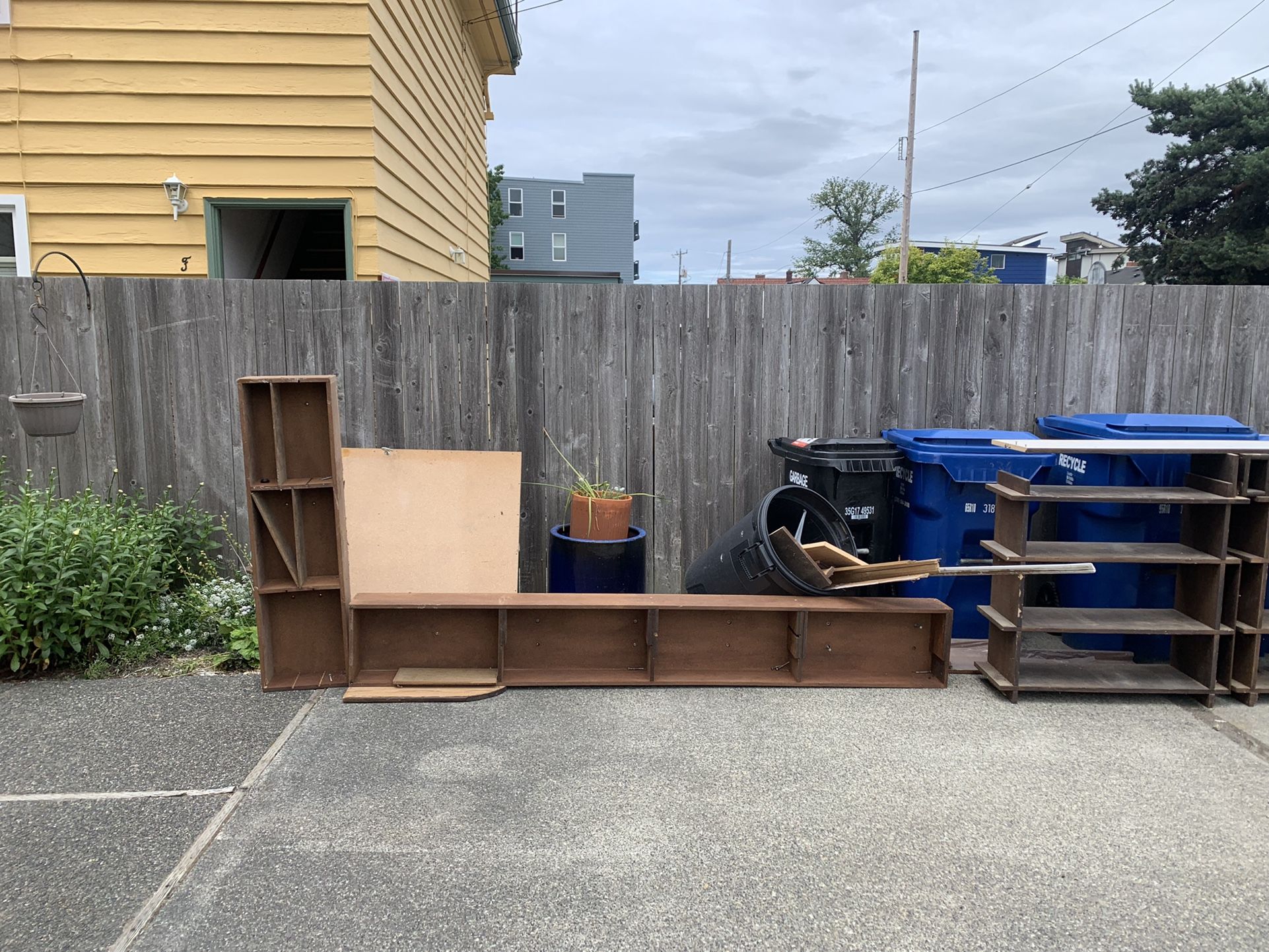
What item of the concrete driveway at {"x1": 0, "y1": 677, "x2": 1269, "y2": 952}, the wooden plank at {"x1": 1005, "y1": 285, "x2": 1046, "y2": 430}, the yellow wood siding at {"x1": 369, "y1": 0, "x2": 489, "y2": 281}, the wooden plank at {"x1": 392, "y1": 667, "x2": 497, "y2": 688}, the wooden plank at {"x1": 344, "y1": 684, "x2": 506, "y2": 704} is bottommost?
the concrete driveway at {"x1": 0, "y1": 677, "x2": 1269, "y2": 952}

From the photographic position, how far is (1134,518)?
486 cm

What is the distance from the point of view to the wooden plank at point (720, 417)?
5.65 metres

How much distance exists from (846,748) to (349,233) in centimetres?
482

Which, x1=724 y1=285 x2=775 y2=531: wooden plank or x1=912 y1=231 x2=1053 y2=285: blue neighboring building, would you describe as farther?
x1=912 y1=231 x2=1053 y2=285: blue neighboring building

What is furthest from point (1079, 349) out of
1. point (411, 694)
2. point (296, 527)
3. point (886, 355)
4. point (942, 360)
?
point (296, 527)

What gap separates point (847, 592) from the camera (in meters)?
4.69

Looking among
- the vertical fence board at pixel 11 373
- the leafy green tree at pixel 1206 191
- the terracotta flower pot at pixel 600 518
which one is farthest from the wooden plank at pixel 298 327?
the leafy green tree at pixel 1206 191

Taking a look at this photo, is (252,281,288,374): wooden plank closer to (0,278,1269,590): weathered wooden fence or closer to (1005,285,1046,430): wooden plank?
(0,278,1269,590): weathered wooden fence

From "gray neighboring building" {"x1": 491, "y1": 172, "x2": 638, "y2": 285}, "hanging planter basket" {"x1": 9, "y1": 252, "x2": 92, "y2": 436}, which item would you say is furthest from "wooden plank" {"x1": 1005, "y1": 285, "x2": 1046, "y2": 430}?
"gray neighboring building" {"x1": 491, "y1": 172, "x2": 638, "y2": 285}

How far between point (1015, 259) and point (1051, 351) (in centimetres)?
5550

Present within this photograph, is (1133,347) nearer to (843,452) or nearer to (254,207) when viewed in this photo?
(843,452)

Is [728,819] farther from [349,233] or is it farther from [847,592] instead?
[349,233]

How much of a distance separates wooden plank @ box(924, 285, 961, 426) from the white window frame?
20.9ft

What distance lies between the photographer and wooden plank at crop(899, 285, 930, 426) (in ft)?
18.6
